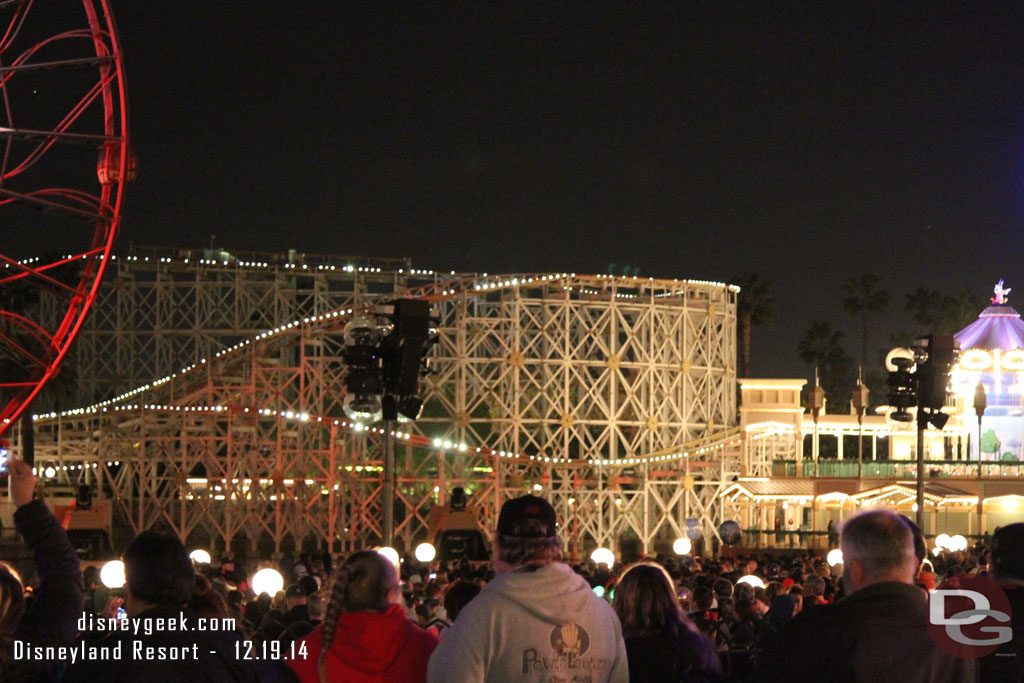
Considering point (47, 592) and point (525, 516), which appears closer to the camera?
point (47, 592)

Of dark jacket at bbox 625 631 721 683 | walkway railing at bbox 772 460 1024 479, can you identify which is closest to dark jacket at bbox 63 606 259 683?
dark jacket at bbox 625 631 721 683

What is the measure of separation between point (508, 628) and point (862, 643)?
4.55ft

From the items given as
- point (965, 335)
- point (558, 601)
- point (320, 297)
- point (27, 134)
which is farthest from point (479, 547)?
point (965, 335)

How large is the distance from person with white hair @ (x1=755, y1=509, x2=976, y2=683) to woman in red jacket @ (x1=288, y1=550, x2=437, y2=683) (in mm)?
1663

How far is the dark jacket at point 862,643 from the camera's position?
4.44m

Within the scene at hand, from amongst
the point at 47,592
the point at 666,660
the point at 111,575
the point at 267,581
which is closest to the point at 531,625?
the point at 666,660

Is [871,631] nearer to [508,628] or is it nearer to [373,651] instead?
[508,628]

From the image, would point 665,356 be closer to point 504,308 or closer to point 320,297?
point 504,308

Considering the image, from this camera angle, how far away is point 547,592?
5.52 meters

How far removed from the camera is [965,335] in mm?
59719

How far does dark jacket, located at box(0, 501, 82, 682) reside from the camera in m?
5.38

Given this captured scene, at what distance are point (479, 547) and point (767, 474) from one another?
24012 millimetres

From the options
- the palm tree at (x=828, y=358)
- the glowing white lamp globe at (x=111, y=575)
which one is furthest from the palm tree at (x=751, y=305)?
the glowing white lamp globe at (x=111, y=575)

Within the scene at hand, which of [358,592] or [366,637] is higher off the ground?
[358,592]
